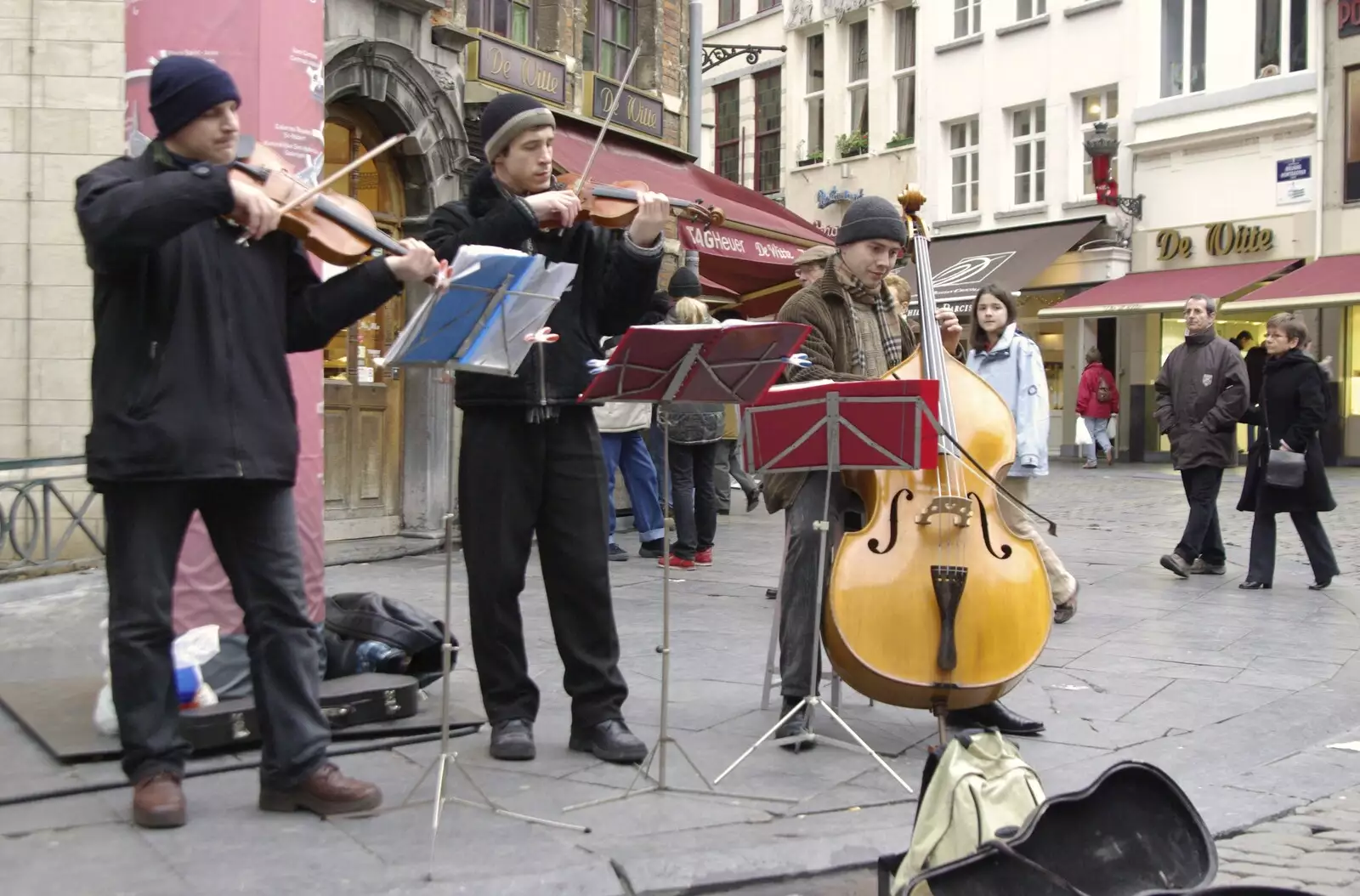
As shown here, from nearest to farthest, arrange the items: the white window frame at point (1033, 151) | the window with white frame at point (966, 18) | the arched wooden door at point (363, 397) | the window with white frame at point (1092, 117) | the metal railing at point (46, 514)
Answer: the metal railing at point (46, 514), the arched wooden door at point (363, 397), the window with white frame at point (1092, 117), the white window frame at point (1033, 151), the window with white frame at point (966, 18)

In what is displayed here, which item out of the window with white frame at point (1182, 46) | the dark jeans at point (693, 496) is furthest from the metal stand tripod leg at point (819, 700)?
the window with white frame at point (1182, 46)

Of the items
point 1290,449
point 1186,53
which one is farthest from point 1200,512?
point 1186,53

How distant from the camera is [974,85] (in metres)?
27.9

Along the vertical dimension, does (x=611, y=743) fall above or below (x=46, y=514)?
below

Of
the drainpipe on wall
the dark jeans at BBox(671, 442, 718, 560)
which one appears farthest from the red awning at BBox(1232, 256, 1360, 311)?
the dark jeans at BBox(671, 442, 718, 560)

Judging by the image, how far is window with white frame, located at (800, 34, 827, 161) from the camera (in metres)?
31.4

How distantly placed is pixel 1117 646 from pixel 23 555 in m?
5.80

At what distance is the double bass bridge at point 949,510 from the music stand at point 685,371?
690 millimetres

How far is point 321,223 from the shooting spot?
Result: 3.69 meters

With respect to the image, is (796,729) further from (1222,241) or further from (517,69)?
(1222,241)

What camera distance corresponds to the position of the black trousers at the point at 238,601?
3.75m

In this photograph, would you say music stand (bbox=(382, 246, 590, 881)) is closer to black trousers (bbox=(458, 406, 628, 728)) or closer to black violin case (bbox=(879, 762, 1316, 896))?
black trousers (bbox=(458, 406, 628, 728))

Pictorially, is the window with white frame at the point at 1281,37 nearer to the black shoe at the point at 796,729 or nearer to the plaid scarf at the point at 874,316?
the plaid scarf at the point at 874,316

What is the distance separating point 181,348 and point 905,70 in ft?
90.4
